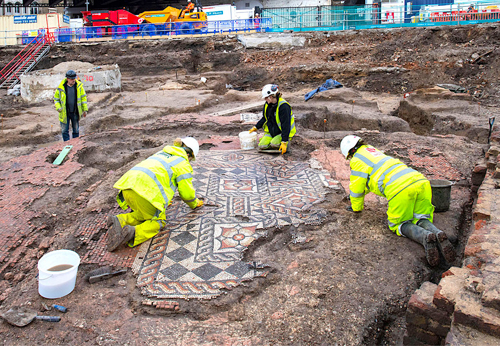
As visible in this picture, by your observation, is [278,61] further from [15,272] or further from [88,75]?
[15,272]

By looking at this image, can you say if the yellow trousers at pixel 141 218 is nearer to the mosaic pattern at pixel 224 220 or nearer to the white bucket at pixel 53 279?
the mosaic pattern at pixel 224 220

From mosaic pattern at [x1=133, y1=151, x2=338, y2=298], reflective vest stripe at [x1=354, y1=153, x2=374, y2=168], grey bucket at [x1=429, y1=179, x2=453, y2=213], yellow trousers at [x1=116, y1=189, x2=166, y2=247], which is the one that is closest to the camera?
mosaic pattern at [x1=133, y1=151, x2=338, y2=298]

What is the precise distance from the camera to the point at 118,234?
179 inches

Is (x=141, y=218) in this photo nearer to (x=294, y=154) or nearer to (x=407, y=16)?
(x=294, y=154)

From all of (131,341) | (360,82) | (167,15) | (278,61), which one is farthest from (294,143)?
(167,15)

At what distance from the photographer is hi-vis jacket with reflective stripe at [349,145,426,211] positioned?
454 centimetres

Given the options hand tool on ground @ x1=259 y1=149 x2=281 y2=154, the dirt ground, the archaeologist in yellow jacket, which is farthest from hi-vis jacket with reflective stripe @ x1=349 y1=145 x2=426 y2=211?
hand tool on ground @ x1=259 y1=149 x2=281 y2=154

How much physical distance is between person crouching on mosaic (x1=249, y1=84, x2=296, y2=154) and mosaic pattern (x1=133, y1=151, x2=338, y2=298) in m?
0.40

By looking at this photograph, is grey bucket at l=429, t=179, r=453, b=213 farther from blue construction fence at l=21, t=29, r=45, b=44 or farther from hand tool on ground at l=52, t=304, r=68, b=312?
→ blue construction fence at l=21, t=29, r=45, b=44

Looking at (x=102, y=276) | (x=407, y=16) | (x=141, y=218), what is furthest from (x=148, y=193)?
(x=407, y=16)

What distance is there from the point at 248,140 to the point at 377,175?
158 inches

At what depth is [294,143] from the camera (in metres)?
8.86

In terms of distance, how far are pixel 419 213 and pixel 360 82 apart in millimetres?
12313

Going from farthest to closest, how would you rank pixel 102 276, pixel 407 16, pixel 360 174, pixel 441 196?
pixel 407 16 → pixel 441 196 → pixel 360 174 → pixel 102 276
